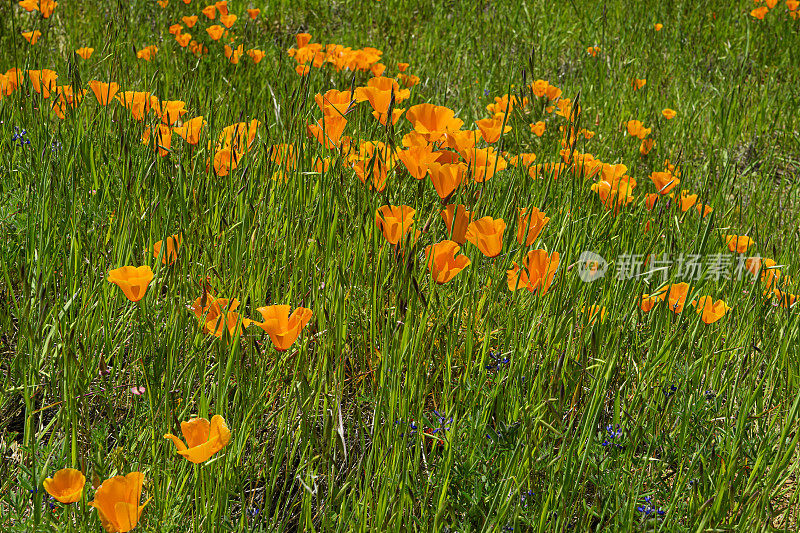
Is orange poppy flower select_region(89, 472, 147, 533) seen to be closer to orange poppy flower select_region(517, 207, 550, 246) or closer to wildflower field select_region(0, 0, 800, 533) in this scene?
wildflower field select_region(0, 0, 800, 533)

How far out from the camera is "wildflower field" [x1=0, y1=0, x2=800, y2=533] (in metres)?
1.31

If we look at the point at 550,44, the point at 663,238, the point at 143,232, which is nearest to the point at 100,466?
the point at 143,232

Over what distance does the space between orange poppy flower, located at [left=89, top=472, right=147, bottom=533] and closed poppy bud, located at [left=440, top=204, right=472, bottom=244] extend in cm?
88

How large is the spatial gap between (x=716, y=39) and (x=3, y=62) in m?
4.53

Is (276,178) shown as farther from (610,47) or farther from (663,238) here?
(610,47)

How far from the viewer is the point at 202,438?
1187 mm

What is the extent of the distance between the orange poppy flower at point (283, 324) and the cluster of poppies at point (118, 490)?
19cm

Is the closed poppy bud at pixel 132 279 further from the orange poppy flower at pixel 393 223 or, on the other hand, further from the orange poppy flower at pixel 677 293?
the orange poppy flower at pixel 677 293

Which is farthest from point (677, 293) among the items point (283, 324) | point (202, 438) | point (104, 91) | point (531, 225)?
point (104, 91)

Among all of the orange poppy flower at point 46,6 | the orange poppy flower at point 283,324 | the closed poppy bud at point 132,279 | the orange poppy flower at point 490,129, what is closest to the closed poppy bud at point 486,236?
the orange poppy flower at point 283,324

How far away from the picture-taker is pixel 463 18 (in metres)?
5.18

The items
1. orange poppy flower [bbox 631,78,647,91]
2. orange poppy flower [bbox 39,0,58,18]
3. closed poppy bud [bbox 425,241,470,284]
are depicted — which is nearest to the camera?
closed poppy bud [bbox 425,241,470,284]

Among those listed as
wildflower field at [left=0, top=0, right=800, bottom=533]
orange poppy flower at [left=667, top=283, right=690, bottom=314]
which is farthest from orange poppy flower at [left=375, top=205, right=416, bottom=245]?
orange poppy flower at [left=667, top=283, right=690, bottom=314]

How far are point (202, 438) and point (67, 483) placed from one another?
21 centimetres
